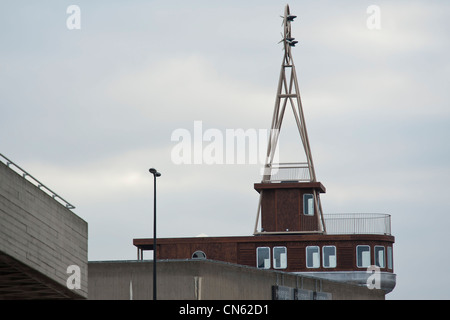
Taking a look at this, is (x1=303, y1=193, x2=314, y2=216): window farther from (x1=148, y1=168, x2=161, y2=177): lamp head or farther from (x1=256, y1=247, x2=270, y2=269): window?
(x1=148, y1=168, x2=161, y2=177): lamp head

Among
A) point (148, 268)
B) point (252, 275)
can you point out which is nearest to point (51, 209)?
point (148, 268)

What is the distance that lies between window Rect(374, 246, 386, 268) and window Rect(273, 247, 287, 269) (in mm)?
7373

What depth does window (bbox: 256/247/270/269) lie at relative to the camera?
78562mm

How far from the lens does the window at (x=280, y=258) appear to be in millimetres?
78375

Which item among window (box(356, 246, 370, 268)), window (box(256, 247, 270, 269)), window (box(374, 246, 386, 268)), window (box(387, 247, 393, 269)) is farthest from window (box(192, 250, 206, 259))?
window (box(387, 247, 393, 269))

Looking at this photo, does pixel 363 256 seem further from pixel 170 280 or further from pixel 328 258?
pixel 170 280

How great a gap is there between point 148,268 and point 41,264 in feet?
40.8

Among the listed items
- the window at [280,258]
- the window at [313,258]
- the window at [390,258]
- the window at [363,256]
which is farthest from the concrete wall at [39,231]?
the window at [390,258]

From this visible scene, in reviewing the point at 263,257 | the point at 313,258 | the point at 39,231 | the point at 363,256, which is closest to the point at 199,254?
the point at 263,257

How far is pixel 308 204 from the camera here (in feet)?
264

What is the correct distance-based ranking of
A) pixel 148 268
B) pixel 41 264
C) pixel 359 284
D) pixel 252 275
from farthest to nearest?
1. pixel 359 284
2. pixel 252 275
3. pixel 148 268
4. pixel 41 264

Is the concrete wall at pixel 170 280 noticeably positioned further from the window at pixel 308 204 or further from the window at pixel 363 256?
the window at pixel 308 204
